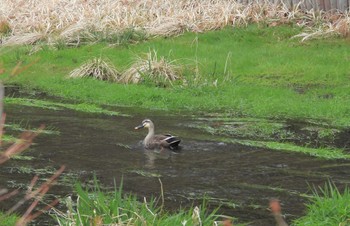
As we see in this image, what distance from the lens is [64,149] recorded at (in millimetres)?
13141

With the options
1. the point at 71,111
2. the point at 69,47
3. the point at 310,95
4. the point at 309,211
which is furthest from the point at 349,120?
the point at 69,47

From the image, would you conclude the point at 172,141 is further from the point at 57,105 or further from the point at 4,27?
the point at 4,27

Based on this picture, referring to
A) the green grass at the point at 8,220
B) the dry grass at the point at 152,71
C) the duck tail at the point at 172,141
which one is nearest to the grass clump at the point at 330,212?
the green grass at the point at 8,220

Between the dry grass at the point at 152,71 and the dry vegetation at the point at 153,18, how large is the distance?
138 inches

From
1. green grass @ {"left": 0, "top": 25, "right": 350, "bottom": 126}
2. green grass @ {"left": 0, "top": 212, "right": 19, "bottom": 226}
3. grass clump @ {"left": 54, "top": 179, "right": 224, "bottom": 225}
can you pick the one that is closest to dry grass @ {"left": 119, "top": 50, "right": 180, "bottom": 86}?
green grass @ {"left": 0, "top": 25, "right": 350, "bottom": 126}

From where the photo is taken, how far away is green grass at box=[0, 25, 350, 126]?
56.9ft

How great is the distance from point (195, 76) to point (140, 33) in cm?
425

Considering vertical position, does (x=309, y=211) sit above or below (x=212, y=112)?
above

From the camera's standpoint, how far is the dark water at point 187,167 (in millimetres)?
10320

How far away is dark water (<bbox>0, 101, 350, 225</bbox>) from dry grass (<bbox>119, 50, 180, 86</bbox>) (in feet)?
13.5

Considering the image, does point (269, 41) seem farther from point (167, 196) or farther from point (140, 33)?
point (167, 196)

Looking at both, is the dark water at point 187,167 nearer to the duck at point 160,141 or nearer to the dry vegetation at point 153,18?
the duck at point 160,141

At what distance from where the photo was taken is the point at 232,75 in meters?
19.6

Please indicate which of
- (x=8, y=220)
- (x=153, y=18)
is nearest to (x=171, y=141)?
(x=8, y=220)
